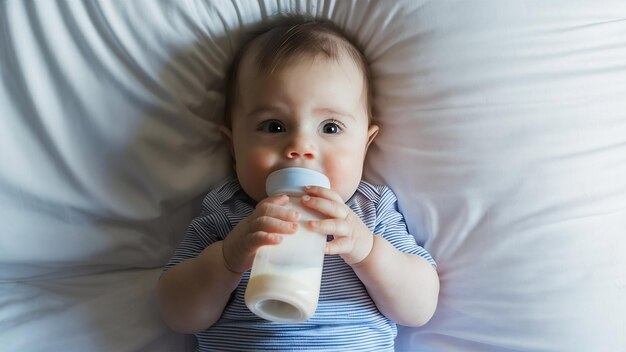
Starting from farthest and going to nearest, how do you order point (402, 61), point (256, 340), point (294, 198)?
point (402, 61) → point (256, 340) → point (294, 198)

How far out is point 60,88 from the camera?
989 millimetres

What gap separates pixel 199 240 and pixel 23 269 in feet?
1.01

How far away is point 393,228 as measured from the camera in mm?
1003

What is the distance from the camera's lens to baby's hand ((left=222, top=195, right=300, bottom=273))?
724 mm

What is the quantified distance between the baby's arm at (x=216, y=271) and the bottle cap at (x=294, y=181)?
33 mm

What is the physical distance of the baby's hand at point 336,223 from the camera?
756 millimetres

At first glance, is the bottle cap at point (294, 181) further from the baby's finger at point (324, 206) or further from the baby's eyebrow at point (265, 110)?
the baby's eyebrow at point (265, 110)

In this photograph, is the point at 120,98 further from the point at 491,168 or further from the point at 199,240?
the point at 491,168

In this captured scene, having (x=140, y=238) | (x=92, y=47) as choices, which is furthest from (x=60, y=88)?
(x=140, y=238)

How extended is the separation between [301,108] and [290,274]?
1.07 feet

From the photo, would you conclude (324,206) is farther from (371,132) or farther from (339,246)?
(371,132)

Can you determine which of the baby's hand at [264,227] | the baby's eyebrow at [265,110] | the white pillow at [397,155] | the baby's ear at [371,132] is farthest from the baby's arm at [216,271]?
the baby's ear at [371,132]

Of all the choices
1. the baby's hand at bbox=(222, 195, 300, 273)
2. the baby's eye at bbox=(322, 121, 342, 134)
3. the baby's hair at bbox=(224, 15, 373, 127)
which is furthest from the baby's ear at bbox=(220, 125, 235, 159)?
the baby's hand at bbox=(222, 195, 300, 273)

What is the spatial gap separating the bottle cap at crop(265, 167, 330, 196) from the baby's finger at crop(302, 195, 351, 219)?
0.03 meters
